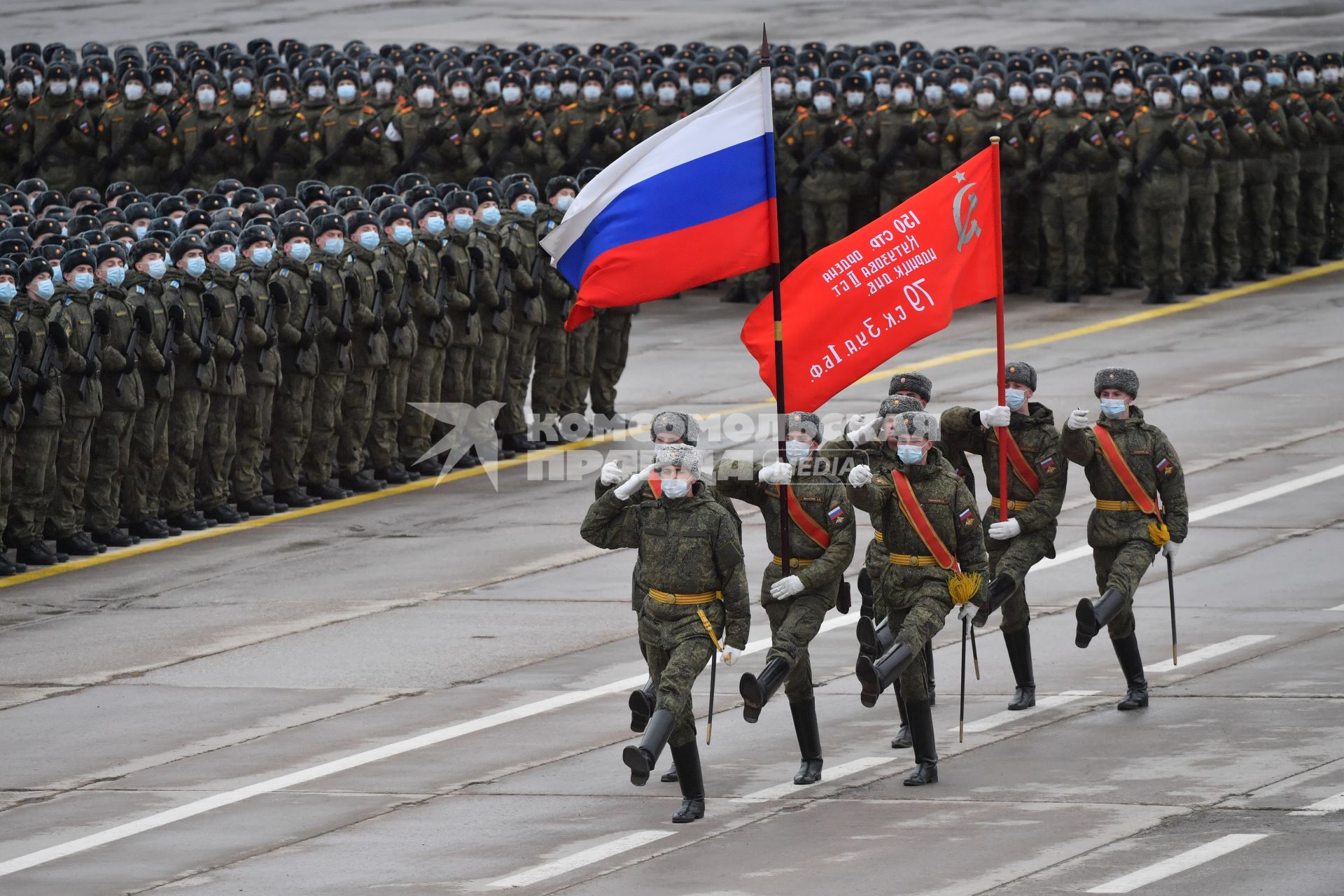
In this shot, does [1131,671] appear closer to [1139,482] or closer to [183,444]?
[1139,482]

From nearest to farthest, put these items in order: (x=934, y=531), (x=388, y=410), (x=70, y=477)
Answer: (x=934, y=531)
(x=70, y=477)
(x=388, y=410)

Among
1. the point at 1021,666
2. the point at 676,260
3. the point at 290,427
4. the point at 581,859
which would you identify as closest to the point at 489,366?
the point at 290,427

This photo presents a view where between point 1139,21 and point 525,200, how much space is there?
24404 mm

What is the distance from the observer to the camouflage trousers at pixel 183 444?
1803 centimetres

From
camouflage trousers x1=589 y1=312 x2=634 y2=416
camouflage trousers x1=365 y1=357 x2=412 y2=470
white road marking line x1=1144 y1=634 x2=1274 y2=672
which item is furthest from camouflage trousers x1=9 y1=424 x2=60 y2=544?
white road marking line x1=1144 y1=634 x2=1274 y2=672

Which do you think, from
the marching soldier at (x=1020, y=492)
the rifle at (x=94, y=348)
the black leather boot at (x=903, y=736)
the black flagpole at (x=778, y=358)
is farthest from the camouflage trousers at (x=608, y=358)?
the black flagpole at (x=778, y=358)

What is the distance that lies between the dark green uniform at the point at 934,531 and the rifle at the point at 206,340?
23.5ft

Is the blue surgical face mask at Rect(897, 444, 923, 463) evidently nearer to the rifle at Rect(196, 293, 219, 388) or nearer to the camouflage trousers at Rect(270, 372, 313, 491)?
the rifle at Rect(196, 293, 219, 388)

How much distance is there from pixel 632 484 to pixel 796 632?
41.0 inches

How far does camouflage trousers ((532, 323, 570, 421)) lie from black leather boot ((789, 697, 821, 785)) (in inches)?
379

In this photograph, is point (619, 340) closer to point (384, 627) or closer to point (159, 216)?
point (159, 216)

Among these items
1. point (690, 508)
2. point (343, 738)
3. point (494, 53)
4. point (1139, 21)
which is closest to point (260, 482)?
point (343, 738)

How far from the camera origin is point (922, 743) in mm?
11688

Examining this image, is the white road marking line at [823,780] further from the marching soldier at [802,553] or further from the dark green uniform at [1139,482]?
the dark green uniform at [1139,482]
